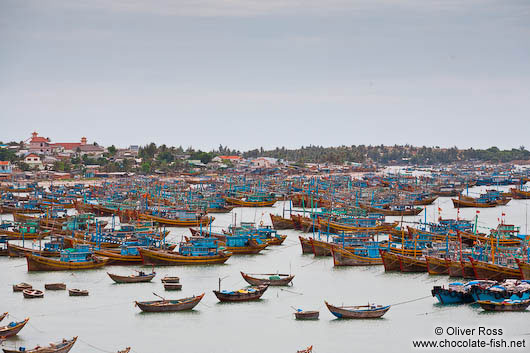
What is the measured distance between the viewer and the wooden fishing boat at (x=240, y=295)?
30.5 meters

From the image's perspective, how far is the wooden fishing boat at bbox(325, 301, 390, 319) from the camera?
27922 mm

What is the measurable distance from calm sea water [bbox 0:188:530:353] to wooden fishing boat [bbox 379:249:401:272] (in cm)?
51

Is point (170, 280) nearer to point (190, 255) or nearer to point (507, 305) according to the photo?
point (190, 255)

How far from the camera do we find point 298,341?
26000 mm

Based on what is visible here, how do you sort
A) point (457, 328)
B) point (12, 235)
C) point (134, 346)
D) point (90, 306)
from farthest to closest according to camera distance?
point (12, 235) < point (90, 306) < point (457, 328) < point (134, 346)

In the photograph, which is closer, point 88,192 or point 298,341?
point 298,341

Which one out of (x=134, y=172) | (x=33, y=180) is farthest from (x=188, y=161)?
(x=33, y=180)

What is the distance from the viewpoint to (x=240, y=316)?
95.0 feet

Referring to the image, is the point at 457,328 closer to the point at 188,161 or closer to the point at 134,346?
the point at 134,346

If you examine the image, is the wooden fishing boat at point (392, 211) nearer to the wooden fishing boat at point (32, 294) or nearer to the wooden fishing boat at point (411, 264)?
the wooden fishing boat at point (411, 264)

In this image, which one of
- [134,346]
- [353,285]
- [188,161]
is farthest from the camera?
[188,161]

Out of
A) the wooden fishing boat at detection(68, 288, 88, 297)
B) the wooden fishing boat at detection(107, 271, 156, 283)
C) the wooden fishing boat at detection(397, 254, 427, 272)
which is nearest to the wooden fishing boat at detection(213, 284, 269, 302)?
the wooden fishing boat at detection(107, 271, 156, 283)

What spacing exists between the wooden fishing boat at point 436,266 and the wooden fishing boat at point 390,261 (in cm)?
151

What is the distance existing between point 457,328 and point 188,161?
4010 inches
